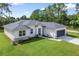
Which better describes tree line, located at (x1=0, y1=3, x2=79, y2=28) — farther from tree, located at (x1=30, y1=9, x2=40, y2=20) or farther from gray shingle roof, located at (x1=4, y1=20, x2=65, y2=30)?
gray shingle roof, located at (x1=4, y1=20, x2=65, y2=30)

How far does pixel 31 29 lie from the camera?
6957 mm

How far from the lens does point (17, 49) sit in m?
6.32

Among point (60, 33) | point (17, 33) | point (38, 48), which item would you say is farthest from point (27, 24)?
point (60, 33)

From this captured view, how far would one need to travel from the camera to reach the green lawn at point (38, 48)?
20.5 feet

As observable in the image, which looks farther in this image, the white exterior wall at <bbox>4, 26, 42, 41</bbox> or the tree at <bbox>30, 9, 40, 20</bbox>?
A: the white exterior wall at <bbox>4, 26, 42, 41</bbox>

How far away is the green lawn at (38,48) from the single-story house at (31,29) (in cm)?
32

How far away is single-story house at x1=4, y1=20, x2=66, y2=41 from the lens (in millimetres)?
6590

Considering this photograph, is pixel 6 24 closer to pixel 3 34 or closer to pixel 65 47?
pixel 3 34

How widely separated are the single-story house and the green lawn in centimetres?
32

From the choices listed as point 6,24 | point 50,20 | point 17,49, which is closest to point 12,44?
point 17,49

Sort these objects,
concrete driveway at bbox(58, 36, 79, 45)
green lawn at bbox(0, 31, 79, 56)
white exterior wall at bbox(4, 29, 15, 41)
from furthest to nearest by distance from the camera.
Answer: concrete driveway at bbox(58, 36, 79, 45)
white exterior wall at bbox(4, 29, 15, 41)
green lawn at bbox(0, 31, 79, 56)

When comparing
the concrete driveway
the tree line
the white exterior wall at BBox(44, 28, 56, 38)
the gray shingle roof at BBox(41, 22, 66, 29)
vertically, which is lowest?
the concrete driveway

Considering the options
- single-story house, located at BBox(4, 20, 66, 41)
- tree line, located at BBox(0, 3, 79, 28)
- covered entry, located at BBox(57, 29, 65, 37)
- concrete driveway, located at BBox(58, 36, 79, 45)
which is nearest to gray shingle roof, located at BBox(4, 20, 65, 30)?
single-story house, located at BBox(4, 20, 66, 41)

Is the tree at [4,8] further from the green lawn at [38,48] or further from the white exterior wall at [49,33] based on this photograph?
the white exterior wall at [49,33]
